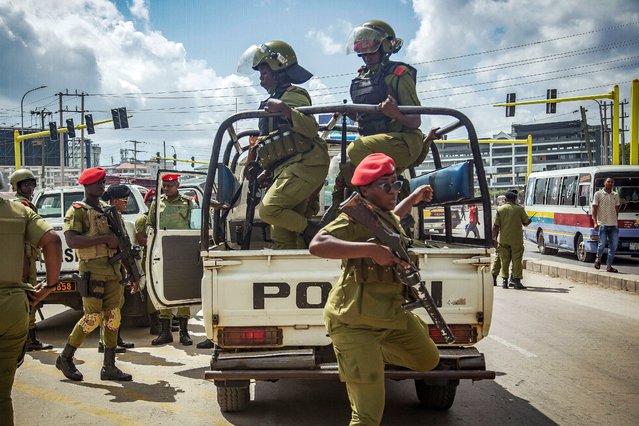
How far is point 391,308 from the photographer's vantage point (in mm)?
3248

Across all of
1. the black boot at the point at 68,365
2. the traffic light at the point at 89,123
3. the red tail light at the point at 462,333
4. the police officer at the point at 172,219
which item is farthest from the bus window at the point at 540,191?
the traffic light at the point at 89,123

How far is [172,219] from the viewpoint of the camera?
7328 millimetres

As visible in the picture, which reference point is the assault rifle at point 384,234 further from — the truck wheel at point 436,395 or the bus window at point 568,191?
the bus window at point 568,191

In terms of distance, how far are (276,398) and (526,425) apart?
1990 millimetres

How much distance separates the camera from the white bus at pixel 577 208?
15117mm

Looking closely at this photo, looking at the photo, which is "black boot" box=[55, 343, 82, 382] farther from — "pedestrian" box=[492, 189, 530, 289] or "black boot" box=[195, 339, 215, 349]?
"pedestrian" box=[492, 189, 530, 289]

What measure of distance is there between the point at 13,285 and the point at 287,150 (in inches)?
91.2

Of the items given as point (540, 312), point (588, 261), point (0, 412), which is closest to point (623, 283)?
point (540, 312)

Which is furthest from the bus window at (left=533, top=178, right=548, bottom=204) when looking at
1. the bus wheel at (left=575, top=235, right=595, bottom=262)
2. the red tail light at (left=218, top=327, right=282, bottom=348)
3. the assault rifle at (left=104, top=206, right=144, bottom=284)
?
the red tail light at (left=218, top=327, right=282, bottom=348)

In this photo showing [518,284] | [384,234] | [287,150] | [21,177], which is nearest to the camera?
[384,234]

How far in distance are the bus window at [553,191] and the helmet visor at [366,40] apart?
1421 centimetres

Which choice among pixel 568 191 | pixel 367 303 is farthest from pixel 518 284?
pixel 367 303

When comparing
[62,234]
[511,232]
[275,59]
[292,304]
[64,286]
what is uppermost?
[275,59]

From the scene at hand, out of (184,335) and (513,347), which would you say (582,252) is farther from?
(184,335)
